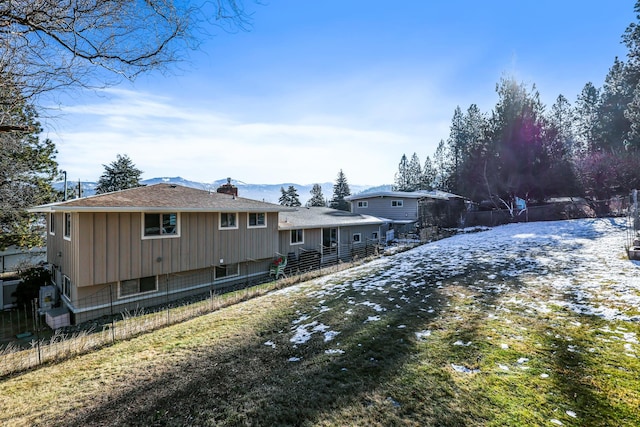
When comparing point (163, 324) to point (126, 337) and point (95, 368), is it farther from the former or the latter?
point (95, 368)

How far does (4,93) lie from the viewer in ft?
9.79

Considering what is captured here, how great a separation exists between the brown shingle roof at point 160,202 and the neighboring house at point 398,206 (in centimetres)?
1304

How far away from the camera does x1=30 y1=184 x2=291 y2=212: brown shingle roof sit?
28.2ft

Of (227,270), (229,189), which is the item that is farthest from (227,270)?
(229,189)

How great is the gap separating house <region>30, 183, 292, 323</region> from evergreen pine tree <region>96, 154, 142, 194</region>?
1934 centimetres

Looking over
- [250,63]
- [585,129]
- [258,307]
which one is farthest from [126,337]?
[585,129]

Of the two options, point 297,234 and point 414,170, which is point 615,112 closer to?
point 414,170

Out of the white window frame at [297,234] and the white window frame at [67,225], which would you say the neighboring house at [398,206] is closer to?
the white window frame at [297,234]

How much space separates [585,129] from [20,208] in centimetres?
4799

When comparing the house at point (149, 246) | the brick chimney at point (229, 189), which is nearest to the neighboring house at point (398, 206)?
the brick chimney at point (229, 189)

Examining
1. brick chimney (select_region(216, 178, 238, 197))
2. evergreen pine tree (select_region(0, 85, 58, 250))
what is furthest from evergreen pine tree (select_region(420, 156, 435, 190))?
evergreen pine tree (select_region(0, 85, 58, 250))

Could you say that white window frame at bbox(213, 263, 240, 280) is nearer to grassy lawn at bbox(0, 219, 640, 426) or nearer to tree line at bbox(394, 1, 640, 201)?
grassy lawn at bbox(0, 219, 640, 426)

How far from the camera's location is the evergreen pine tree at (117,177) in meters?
29.4

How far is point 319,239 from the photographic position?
56.0 feet
